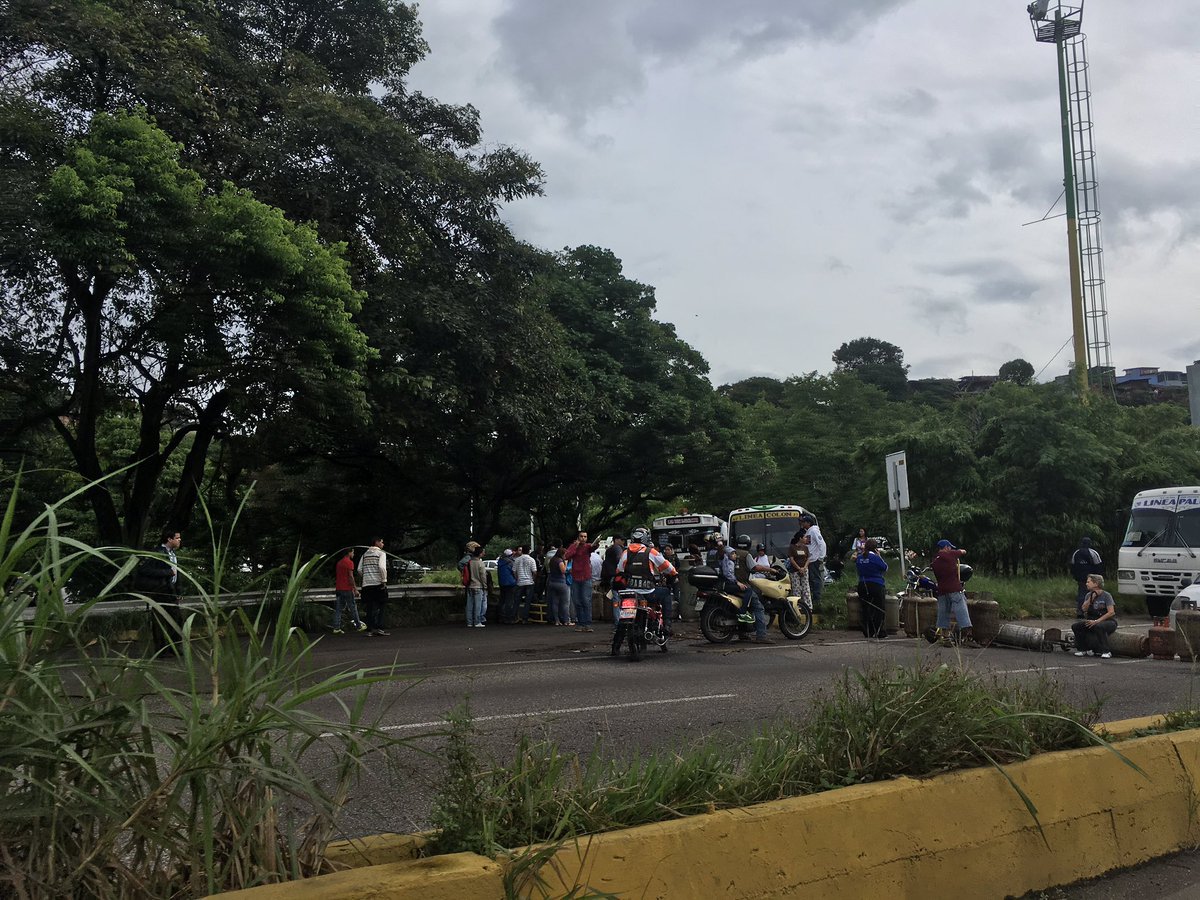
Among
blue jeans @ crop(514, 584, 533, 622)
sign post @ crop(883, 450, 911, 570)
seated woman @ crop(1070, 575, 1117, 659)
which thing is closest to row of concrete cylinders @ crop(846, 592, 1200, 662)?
seated woman @ crop(1070, 575, 1117, 659)

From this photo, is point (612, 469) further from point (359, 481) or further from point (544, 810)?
point (544, 810)

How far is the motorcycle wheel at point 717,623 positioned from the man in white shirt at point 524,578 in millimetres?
6315

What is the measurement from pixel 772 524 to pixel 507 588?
1189cm

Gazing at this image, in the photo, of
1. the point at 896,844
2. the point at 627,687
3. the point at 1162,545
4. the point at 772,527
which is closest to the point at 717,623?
the point at 627,687

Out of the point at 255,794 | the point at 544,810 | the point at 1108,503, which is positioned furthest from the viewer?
the point at 1108,503

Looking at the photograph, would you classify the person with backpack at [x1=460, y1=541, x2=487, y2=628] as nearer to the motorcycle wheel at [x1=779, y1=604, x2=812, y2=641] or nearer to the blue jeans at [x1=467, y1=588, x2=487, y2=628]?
the blue jeans at [x1=467, y1=588, x2=487, y2=628]

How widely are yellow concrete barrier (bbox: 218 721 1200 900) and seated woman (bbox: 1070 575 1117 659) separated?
9.75 m

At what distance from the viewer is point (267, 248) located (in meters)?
Result: 14.5

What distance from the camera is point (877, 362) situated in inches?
3408

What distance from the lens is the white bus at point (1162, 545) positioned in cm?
2072

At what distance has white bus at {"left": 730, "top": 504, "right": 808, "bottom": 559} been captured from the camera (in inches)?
1208

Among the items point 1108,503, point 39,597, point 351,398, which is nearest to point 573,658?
point 351,398

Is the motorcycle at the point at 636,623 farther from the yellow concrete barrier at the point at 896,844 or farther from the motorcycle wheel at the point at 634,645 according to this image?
the yellow concrete barrier at the point at 896,844

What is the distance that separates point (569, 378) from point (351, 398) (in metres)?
8.62
